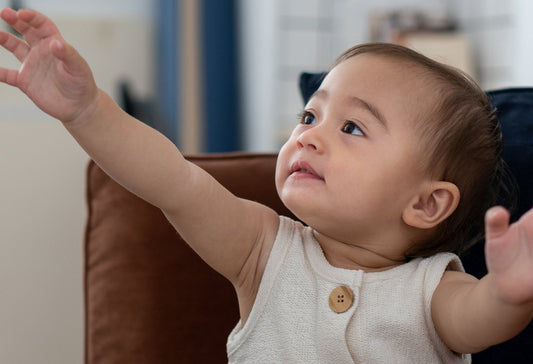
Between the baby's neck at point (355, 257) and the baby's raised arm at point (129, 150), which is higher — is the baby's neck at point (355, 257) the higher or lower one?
the lower one

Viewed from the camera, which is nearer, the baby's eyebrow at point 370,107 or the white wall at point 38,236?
the baby's eyebrow at point 370,107

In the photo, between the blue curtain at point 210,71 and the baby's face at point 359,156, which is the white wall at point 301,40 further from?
the baby's face at point 359,156

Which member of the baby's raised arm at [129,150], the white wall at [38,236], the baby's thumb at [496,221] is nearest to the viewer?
the baby's thumb at [496,221]

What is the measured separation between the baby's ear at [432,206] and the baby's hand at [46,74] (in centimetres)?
48

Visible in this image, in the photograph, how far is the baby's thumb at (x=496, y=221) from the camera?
73 cm

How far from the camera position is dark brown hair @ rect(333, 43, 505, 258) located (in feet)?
3.32

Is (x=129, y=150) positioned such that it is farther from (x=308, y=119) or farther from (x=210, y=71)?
(x=210, y=71)

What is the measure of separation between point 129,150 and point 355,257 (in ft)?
1.24

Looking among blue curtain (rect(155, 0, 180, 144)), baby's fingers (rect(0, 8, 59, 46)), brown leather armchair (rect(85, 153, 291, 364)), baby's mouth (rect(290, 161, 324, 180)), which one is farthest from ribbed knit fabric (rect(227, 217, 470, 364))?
blue curtain (rect(155, 0, 180, 144))

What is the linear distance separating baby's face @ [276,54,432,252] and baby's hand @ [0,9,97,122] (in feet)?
1.03

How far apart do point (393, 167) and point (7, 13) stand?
0.54 m

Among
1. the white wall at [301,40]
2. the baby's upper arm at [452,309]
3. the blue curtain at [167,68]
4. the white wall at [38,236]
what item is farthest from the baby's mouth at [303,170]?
the white wall at [301,40]

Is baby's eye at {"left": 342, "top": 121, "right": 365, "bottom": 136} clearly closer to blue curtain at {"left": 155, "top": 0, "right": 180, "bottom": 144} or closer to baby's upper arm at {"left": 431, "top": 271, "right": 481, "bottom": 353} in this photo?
baby's upper arm at {"left": 431, "top": 271, "right": 481, "bottom": 353}

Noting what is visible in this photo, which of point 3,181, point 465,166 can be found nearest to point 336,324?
point 465,166
